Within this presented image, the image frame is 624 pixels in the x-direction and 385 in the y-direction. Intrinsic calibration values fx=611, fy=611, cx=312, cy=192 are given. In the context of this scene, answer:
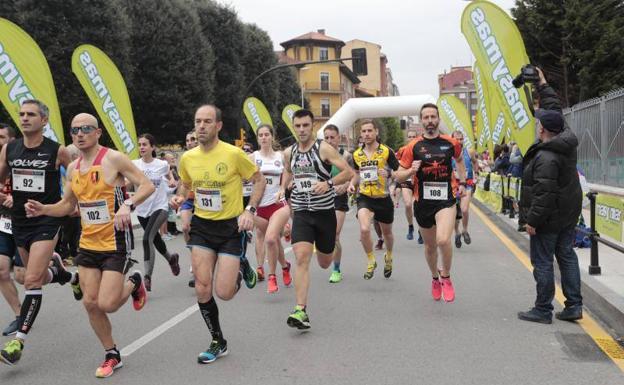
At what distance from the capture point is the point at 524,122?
369 inches

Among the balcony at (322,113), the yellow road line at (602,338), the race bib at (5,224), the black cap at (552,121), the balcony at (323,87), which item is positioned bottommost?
the yellow road line at (602,338)

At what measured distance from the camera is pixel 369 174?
7.68 meters

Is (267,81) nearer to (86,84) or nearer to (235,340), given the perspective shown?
(86,84)

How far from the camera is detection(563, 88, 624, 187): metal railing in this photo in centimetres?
1503

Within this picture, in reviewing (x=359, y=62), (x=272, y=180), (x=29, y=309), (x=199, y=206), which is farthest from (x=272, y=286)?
(x=359, y=62)

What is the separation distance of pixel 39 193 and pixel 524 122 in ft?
23.2

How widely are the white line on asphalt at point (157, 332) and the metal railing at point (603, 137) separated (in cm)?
1247

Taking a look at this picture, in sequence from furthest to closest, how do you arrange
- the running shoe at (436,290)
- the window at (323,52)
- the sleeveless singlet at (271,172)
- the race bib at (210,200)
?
the window at (323,52)
the sleeveless singlet at (271,172)
the running shoe at (436,290)
the race bib at (210,200)

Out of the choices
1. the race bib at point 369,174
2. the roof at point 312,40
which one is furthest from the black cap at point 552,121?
the roof at point 312,40

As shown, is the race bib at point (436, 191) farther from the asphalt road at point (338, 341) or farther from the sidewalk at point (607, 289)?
the sidewalk at point (607, 289)

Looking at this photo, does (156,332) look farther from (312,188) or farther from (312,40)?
(312,40)

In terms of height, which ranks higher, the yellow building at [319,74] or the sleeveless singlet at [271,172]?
the yellow building at [319,74]

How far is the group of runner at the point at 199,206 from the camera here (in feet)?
14.5

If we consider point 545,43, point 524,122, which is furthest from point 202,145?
point 545,43
